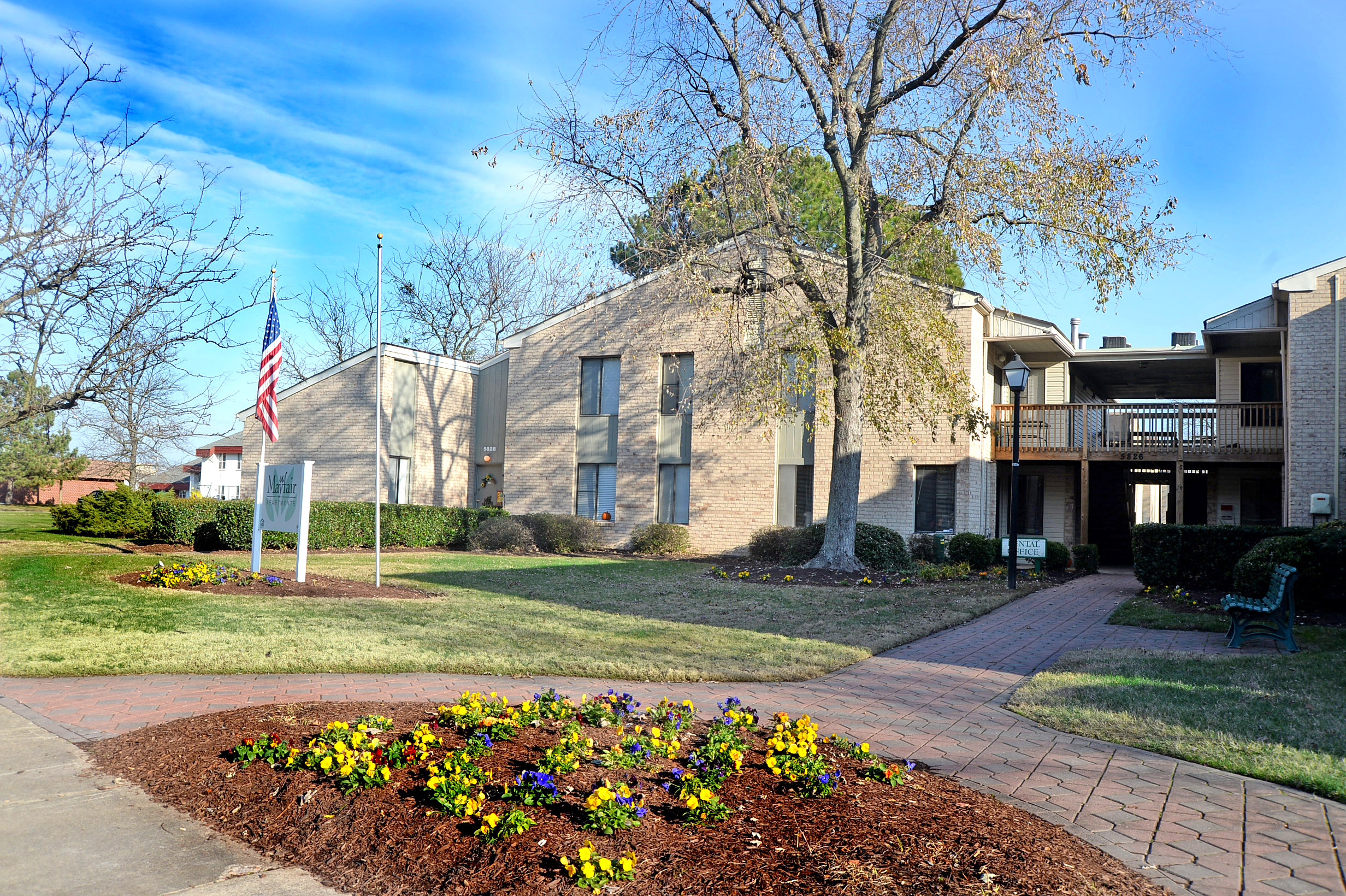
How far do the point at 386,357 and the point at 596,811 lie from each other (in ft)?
83.0

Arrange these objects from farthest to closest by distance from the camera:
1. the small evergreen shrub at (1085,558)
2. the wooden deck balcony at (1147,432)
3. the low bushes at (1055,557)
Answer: the wooden deck balcony at (1147,432) → the small evergreen shrub at (1085,558) → the low bushes at (1055,557)

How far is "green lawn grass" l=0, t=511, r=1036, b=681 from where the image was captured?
747 centimetres

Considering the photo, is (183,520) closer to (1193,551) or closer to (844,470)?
(844,470)

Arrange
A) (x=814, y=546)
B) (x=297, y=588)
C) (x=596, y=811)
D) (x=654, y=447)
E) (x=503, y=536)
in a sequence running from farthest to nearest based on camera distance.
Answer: (x=654, y=447), (x=503, y=536), (x=814, y=546), (x=297, y=588), (x=596, y=811)

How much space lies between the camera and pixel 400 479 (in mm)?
27562

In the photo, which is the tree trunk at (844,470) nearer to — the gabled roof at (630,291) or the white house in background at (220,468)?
the gabled roof at (630,291)

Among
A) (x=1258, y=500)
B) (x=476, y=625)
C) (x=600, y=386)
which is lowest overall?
(x=476, y=625)

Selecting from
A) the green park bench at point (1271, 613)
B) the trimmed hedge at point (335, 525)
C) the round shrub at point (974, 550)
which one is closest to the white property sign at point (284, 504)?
→ the trimmed hedge at point (335, 525)

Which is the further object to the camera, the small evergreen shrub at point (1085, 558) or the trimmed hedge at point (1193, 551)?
the small evergreen shrub at point (1085, 558)

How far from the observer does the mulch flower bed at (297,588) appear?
39.3 ft

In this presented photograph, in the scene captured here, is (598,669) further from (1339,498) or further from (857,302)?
(1339,498)

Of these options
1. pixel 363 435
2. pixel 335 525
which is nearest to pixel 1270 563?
pixel 335 525

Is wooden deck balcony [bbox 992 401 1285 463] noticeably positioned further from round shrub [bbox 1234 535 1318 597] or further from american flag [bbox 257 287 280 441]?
american flag [bbox 257 287 280 441]

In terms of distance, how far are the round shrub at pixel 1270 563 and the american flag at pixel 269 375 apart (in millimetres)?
13256
